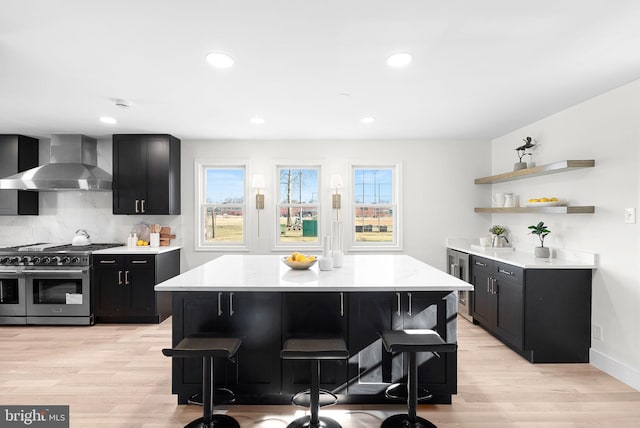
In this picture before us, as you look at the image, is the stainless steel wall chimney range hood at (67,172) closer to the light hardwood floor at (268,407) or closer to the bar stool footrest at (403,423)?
the light hardwood floor at (268,407)

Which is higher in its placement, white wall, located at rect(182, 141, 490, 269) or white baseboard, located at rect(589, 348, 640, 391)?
white wall, located at rect(182, 141, 490, 269)

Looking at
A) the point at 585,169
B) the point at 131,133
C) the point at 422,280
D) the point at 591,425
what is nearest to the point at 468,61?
the point at 422,280

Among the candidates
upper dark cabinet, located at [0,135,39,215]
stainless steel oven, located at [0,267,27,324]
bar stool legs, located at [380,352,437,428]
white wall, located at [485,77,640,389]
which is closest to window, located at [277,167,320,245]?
white wall, located at [485,77,640,389]

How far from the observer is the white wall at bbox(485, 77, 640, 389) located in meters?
2.79

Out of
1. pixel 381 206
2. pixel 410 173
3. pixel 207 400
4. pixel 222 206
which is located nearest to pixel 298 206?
pixel 222 206

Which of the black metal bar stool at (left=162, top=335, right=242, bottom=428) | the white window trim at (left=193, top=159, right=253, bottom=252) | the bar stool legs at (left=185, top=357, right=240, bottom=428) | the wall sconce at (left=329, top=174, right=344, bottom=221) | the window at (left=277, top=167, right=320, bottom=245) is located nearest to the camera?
the black metal bar stool at (left=162, top=335, right=242, bottom=428)

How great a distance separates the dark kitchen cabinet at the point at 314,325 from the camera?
2.43 metres

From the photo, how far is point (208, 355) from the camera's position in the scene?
6.36 feet

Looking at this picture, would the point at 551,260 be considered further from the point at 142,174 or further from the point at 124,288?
the point at 142,174

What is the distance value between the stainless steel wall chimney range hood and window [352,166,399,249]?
346cm

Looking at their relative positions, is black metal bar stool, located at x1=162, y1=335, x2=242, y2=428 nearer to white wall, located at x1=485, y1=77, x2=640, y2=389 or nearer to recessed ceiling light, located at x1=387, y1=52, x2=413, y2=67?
recessed ceiling light, located at x1=387, y1=52, x2=413, y2=67

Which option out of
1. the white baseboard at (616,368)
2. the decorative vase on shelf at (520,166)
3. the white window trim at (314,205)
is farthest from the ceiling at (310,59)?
the white baseboard at (616,368)

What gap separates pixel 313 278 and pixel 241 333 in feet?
2.09

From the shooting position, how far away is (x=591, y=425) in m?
2.24
